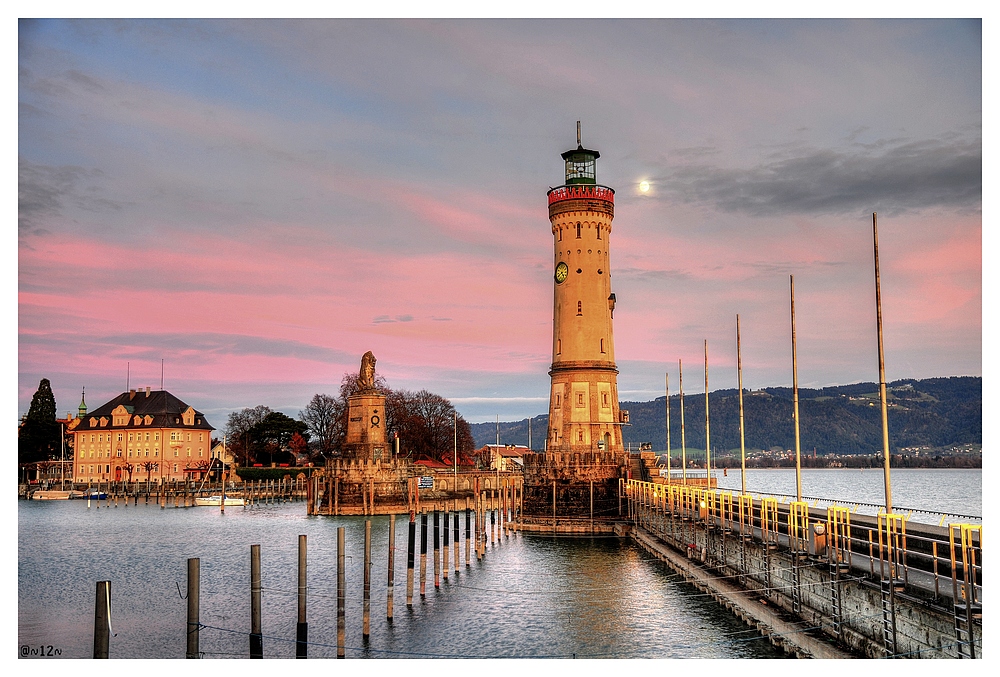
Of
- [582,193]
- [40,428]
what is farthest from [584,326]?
[40,428]

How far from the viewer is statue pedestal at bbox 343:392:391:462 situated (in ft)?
284

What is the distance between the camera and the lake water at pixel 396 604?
29.2m

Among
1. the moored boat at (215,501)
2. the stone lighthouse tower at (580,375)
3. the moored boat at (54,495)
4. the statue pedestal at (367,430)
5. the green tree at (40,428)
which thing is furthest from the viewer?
the green tree at (40,428)

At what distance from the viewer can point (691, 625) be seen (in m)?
31.5

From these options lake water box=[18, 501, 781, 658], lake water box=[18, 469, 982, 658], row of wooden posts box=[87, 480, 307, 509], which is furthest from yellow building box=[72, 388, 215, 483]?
lake water box=[18, 501, 781, 658]

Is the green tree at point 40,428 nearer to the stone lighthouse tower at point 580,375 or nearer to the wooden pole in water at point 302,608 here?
the stone lighthouse tower at point 580,375

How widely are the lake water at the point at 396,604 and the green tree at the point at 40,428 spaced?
245 ft

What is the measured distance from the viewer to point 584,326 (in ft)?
216

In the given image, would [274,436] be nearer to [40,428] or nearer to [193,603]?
[40,428]

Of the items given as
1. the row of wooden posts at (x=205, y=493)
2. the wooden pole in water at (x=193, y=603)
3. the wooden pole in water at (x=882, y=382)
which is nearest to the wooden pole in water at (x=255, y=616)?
the wooden pole in water at (x=193, y=603)

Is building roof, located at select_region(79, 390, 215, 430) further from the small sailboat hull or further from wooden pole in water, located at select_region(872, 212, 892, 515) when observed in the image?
wooden pole in water, located at select_region(872, 212, 892, 515)
